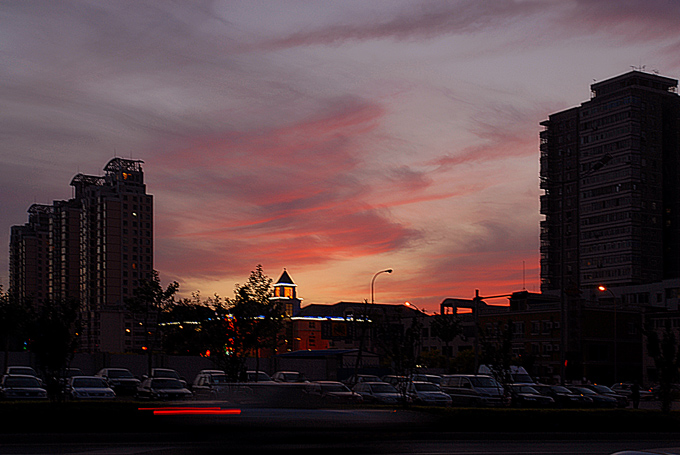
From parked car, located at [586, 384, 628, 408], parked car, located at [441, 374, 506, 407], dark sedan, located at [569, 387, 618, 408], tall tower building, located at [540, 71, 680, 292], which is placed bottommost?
parked car, located at [586, 384, 628, 408]

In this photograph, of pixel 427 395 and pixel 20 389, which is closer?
pixel 20 389

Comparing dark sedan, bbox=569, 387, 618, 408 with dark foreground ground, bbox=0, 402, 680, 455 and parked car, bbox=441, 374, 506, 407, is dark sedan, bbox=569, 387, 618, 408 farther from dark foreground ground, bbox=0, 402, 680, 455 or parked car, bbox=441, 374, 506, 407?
dark foreground ground, bbox=0, 402, 680, 455

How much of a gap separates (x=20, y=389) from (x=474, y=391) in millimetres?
20583

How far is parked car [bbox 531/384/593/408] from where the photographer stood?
43.3 meters

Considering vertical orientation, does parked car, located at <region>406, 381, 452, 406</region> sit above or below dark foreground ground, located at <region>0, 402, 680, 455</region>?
below

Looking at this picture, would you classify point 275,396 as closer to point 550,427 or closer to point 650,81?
point 550,427

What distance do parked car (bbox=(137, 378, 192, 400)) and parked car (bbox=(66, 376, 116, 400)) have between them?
148cm

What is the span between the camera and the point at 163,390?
3525 centimetres

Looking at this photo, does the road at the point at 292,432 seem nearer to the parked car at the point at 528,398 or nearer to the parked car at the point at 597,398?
the parked car at the point at 528,398

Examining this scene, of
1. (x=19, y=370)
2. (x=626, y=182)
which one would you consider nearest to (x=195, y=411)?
(x=19, y=370)

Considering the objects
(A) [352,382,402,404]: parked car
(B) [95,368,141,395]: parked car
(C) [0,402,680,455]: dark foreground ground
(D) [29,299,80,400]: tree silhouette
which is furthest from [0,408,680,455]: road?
(B) [95,368,141,395]: parked car

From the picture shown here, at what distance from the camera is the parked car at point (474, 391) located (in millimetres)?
37781

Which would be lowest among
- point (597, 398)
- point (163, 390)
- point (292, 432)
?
point (597, 398)

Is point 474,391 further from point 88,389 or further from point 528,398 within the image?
point 88,389
